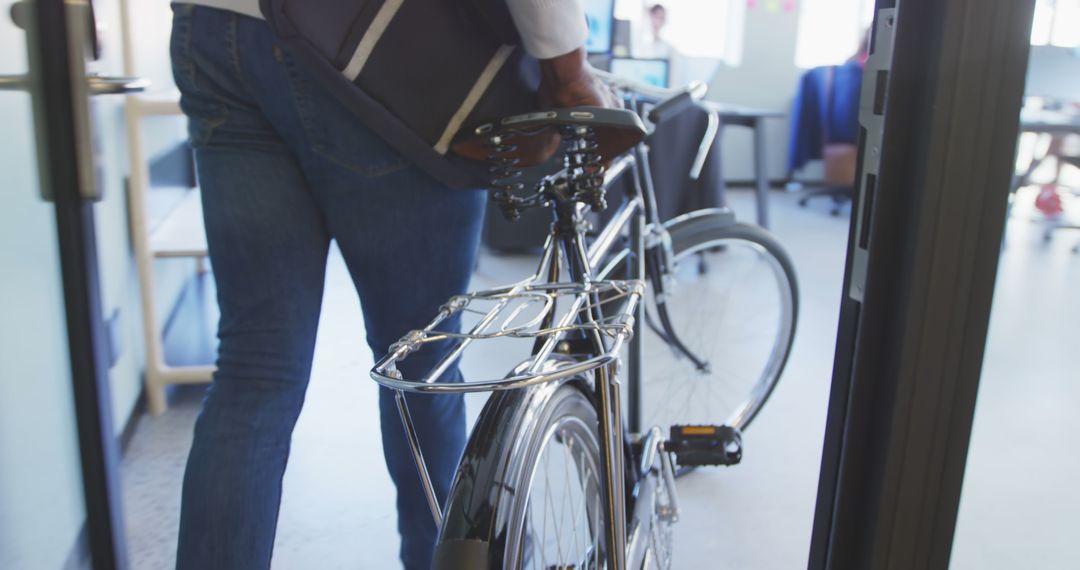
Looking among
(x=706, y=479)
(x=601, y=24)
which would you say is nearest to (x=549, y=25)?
(x=706, y=479)

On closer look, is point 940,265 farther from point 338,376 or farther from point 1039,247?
point 1039,247

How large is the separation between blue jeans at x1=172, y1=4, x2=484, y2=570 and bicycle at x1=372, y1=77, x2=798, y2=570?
87 mm

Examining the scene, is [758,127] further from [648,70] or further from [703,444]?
[703,444]

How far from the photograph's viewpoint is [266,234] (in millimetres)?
Answer: 815

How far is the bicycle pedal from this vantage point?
1.20 m

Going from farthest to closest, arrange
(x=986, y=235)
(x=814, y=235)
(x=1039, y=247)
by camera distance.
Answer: (x=814, y=235), (x=1039, y=247), (x=986, y=235)

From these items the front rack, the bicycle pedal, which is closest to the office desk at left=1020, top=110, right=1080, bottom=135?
the front rack

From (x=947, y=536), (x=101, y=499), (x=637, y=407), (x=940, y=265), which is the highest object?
(x=940, y=265)

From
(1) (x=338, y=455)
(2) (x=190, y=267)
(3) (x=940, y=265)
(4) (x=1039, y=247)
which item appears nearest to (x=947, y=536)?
(3) (x=940, y=265)

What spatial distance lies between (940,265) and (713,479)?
47.9 inches

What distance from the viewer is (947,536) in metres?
0.57

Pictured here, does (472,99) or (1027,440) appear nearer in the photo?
(472,99)

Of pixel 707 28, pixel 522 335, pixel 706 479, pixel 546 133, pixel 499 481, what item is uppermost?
pixel 707 28

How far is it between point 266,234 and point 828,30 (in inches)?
212
